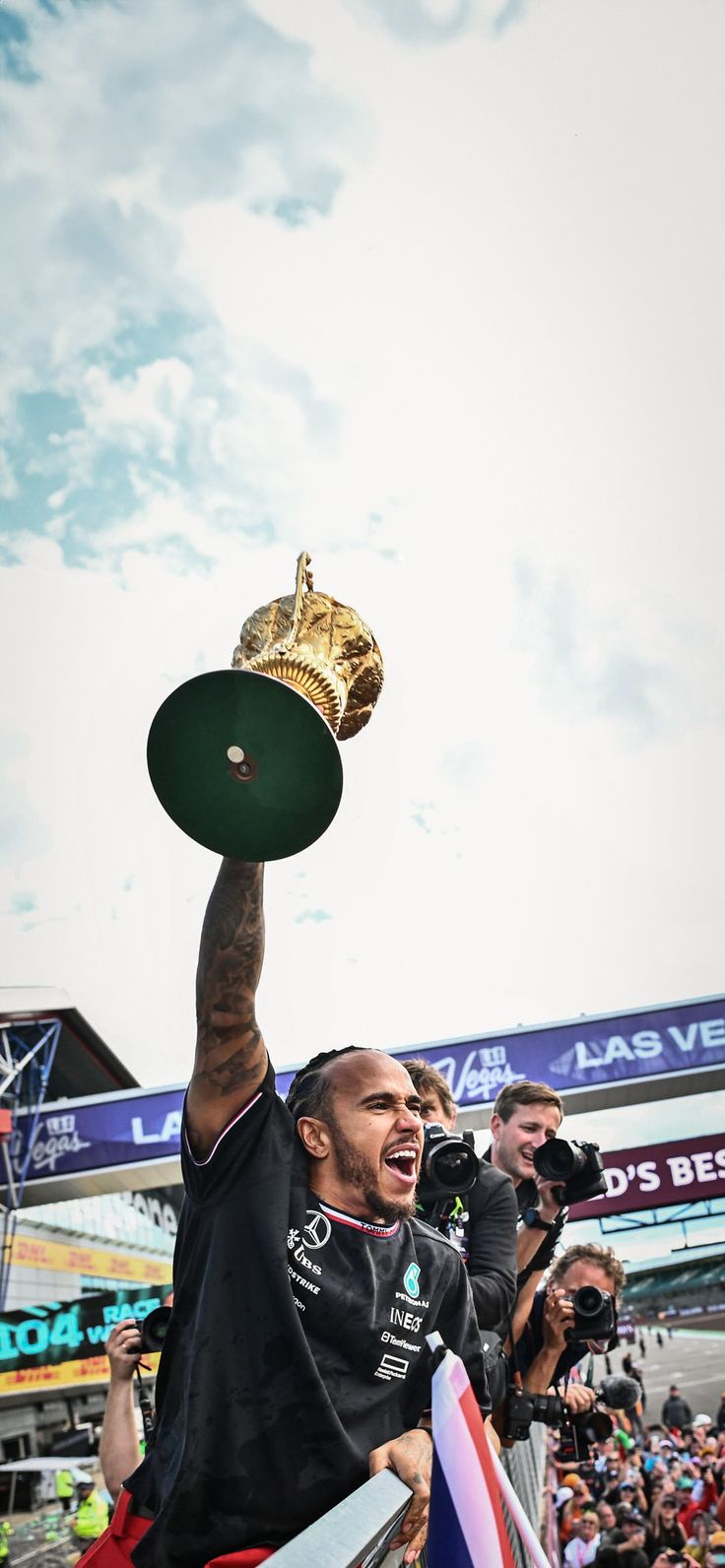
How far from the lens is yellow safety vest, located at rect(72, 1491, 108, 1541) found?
12.7 metres

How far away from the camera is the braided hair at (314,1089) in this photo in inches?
79.8

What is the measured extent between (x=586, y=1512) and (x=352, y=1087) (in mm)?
9582

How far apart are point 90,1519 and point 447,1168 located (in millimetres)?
13365

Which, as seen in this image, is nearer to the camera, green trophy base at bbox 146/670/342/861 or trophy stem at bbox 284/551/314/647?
green trophy base at bbox 146/670/342/861

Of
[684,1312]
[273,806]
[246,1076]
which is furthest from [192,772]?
[684,1312]

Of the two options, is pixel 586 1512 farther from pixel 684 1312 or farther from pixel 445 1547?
pixel 684 1312

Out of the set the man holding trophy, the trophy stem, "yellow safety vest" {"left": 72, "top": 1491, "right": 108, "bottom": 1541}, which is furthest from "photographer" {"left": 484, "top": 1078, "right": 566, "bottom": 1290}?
"yellow safety vest" {"left": 72, "top": 1491, "right": 108, "bottom": 1541}

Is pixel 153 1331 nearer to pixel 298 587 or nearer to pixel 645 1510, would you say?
pixel 298 587

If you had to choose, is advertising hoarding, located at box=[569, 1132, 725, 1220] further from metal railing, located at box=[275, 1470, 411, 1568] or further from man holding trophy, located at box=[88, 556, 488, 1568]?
metal railing, located at box=[275, 1470, 411, 1568]

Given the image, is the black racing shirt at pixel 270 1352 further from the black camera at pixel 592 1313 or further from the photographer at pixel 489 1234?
the black camera at pixel 592 1313

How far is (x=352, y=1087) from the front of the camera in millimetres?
2016

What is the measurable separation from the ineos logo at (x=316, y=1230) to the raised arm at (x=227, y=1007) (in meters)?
0.23

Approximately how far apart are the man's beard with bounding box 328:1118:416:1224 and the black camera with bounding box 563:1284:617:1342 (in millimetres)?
2024

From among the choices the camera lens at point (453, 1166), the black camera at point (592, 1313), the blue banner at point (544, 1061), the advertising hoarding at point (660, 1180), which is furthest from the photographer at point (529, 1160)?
the advertising hoarding at point (660, 1180)
